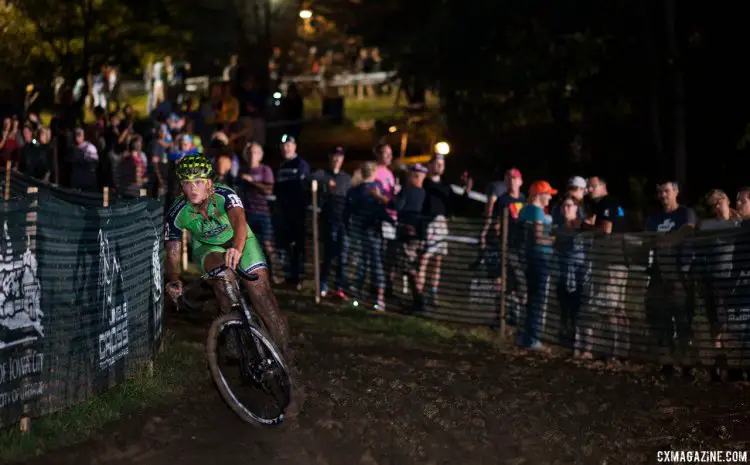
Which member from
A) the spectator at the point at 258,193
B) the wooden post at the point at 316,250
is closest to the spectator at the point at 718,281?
the wooden post at the point at 316,250

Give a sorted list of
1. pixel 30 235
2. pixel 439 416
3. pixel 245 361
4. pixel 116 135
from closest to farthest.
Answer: pixel 30 235
pixel 245 361
pixel 439 416
pixel 116 135

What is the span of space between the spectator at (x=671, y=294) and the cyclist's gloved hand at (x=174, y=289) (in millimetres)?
6009

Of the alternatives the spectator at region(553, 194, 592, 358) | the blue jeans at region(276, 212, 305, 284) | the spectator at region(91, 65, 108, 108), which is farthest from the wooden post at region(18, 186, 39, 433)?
the spectator at region(91, 65, 108, 108)

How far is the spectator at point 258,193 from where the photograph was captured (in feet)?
61.0

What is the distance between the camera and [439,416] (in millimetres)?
11242

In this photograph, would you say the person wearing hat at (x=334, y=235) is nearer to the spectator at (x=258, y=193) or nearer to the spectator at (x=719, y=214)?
the spectator at (x=258, y=193)

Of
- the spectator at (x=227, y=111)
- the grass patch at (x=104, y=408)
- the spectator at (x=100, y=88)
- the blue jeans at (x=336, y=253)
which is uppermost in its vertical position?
the spectator at (x=100, y=88)

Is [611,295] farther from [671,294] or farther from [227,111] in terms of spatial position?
[227,111]

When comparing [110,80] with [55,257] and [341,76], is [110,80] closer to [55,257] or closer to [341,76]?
[341,76]

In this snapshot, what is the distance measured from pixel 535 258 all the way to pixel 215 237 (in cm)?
566

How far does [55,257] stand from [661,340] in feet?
23.3

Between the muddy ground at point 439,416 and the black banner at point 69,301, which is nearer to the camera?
the black banner at point 69,301

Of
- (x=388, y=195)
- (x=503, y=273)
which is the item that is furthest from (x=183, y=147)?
(x=503, y=273)

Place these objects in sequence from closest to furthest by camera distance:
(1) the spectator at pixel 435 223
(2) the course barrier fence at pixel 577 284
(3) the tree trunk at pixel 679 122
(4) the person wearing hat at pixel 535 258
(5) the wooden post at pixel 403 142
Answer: (2) the course barrier fence at pixel 577 284
(4) the person wearing hat at pixel 535 258
(1) the spectator at pixel 435 223
(3) the tree trunk at pixel 679 122
(5) the wooden post at pixel 403 142
